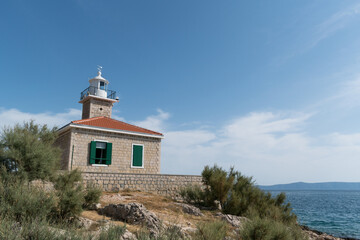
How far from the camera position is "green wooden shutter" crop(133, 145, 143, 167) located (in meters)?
16.7

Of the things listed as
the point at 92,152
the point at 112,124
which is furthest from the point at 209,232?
the point at 112,124

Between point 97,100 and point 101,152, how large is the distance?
533 centimetres

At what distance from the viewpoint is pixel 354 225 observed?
61.0 ft

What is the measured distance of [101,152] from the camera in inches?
627

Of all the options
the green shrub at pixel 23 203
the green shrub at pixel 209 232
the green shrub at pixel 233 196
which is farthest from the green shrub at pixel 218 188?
the green shrub at pixel 23 203

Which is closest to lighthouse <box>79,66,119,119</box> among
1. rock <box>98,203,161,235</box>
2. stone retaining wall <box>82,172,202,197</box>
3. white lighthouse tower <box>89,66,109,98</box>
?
white lighthouse tower <box>89,66,109,98</box>

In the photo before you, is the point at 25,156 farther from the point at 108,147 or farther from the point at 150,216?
the point at 108,147

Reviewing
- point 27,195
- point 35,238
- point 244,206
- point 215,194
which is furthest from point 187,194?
point 35,238

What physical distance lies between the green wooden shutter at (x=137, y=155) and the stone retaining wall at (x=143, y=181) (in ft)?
7.40

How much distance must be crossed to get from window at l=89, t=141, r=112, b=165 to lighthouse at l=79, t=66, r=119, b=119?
4374mm

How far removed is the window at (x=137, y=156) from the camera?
1670 centimetres

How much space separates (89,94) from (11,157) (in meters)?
11.5

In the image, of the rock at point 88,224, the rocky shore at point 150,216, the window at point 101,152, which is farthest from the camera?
the window at point 101,152

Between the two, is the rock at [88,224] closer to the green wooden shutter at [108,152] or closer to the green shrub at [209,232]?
the green shrub at [209,232]
